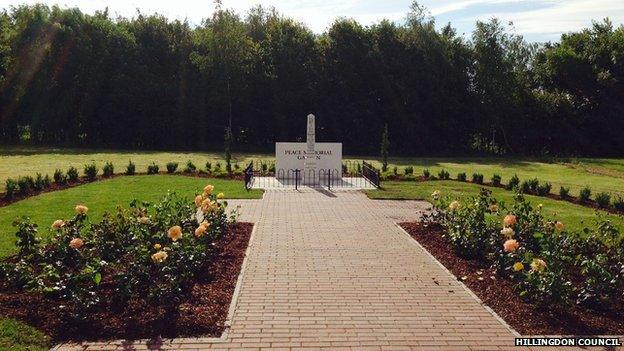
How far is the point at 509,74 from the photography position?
153 ft

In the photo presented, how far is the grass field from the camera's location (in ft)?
88.5

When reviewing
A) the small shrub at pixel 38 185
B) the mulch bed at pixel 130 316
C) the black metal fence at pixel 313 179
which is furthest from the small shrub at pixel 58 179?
the mulch bed at pixel 130 316

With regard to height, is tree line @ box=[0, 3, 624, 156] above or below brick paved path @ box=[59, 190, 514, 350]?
above

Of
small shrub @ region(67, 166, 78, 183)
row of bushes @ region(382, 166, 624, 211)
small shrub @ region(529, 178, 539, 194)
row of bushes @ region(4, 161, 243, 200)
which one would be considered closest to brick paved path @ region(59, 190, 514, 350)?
row of bushes @ region(382, 166, 624, 211)

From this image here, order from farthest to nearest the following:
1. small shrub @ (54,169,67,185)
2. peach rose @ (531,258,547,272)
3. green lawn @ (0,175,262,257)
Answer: small shrub @ (54,169,67,185) < green lawn @ (0,175,262,257) < peach rose @ (531,258,547,272)

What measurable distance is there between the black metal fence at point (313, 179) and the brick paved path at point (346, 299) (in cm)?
823

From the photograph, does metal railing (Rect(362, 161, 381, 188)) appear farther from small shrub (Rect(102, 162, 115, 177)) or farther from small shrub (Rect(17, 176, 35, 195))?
small shrub (Rect(17, 176, 35, 195))

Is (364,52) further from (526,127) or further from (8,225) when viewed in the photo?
(8,225)

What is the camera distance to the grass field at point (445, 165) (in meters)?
27.0

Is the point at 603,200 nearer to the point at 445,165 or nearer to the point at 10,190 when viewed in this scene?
the point at 445,165

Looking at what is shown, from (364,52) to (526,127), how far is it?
15.5m

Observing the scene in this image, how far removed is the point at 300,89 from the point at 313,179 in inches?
902

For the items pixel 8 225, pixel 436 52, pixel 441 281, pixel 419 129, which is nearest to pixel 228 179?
pixel 8 225

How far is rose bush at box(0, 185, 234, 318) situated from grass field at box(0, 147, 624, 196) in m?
15.5
